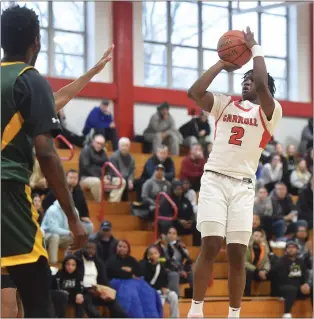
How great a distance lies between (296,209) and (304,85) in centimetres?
590

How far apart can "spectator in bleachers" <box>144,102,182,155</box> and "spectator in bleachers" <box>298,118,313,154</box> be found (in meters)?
3.56

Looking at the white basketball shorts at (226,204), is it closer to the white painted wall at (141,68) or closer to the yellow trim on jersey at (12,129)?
the yellow trim on jersey at (12,129)

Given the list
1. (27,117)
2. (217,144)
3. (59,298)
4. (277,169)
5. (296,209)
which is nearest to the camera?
(27,117)

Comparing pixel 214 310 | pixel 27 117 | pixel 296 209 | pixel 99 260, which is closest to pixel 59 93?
pixel 27 117

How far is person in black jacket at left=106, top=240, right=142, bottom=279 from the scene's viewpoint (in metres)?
12.0

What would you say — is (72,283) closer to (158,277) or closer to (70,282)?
(70,282)

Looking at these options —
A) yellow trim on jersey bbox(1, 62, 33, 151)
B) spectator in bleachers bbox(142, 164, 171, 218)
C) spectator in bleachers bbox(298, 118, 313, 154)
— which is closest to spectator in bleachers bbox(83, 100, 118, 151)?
spectator in bleachers bbox(142, 164, 171, 218)

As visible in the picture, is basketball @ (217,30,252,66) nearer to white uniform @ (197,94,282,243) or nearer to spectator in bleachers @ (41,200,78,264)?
white uniform @ (197,94,282,243)

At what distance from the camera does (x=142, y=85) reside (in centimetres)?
1897

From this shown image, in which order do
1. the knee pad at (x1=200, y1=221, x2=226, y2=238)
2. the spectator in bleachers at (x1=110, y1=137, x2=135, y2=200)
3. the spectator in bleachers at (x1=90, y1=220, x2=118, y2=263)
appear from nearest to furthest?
the knee pad at (x1=200, y1=221, x2=226, y2=238), the spectator in bleachers at (x1=90, y1=220, x2=118, y2=263), the spectator in bleachers at (x1=110, y1=137, x2=135, y2=200)

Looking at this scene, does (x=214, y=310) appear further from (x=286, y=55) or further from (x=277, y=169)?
(x=286, y=55)

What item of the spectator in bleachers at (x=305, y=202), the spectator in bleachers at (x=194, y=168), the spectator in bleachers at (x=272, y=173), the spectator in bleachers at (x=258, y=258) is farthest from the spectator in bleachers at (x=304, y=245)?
the spectator in bleachers at (x=194, y=168)

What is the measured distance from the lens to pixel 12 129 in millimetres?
3787

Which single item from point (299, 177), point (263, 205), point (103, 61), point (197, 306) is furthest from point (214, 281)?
point (103, 61)
